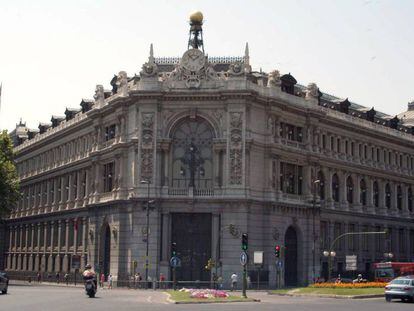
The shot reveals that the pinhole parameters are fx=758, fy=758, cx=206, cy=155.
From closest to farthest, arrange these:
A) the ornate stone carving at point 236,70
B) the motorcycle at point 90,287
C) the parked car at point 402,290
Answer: the parked car at point 402,290 < the motorcycle at point 90,287 < the ornate stone carving at point 236,70

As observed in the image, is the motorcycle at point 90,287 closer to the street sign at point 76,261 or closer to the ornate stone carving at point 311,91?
the street sign at point 76,261

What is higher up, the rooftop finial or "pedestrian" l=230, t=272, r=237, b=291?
the rooftop finial

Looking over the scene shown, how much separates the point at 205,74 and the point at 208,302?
122 feet

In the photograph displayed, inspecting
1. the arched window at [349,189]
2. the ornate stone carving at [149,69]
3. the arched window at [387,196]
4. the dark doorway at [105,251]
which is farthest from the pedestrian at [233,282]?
the arched window at [387,196]

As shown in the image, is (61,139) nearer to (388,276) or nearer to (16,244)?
(16,244)

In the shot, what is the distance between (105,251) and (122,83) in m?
18.8

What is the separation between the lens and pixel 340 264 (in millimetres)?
91375

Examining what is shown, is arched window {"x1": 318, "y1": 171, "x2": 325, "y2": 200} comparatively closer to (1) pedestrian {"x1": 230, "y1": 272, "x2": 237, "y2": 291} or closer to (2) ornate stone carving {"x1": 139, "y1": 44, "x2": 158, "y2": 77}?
(1) pedestrian {"x1": 230, "y1": 272, "x2": 237, "y2": 291}

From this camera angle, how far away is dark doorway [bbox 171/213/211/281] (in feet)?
248

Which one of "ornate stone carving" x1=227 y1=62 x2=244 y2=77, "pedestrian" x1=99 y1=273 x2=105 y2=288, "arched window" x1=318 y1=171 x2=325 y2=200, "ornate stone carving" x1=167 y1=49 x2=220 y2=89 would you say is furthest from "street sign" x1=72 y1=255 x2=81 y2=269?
"ornate stone carving" x1=227 y1=62 x2=244 y2=77

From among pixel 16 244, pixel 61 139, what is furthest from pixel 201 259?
pixel 16 244

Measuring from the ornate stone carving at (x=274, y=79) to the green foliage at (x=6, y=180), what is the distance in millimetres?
35645

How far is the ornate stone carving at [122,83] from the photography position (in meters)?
82.6

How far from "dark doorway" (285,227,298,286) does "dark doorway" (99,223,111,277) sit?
63.6 feet
